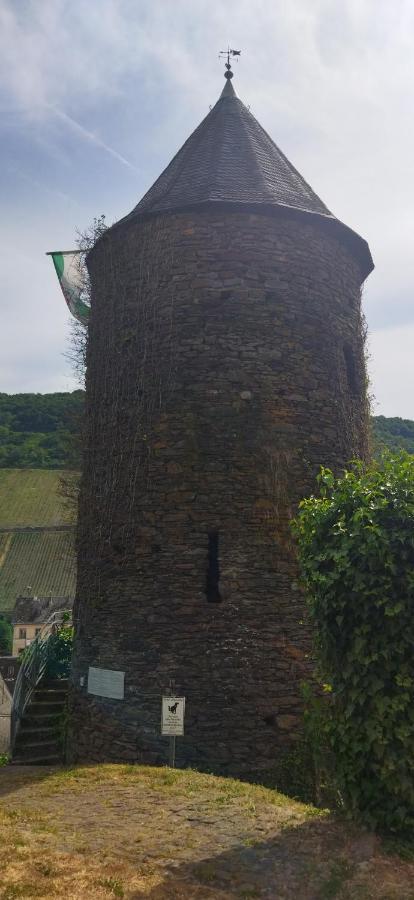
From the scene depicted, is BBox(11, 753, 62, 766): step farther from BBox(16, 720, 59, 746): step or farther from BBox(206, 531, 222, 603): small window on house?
BBox(206, 531, 222, 603): small window on house

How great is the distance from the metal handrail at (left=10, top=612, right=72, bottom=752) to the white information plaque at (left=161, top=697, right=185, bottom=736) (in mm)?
4521

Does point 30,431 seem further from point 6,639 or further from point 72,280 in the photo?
point 72,280

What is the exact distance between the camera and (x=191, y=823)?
569 centimetres

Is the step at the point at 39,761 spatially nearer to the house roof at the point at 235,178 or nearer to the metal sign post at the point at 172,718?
the metal sign post at the point at 172,718

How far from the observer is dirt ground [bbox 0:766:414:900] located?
4465 millimetres

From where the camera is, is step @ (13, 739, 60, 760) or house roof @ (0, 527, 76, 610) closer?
step @ (13, 739, 60, 760)

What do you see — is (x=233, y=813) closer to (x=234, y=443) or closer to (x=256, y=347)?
(x=234, y=443)

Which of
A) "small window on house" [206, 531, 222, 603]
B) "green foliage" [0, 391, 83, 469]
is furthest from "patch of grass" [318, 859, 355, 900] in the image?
"green foliage" [0, 391, 83, 469]

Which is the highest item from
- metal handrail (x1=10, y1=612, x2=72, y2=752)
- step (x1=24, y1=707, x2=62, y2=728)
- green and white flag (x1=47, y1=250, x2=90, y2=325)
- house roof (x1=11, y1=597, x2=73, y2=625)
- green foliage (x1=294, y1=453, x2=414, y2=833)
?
green and white flag (x1=47, y1=250, x2=90, y2=325)

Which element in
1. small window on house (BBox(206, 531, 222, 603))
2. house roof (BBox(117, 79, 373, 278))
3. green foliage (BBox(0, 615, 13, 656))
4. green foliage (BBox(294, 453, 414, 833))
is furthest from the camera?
green foliage (BBox(0, 615, 13, 656))

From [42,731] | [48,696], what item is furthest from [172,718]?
[48,696]

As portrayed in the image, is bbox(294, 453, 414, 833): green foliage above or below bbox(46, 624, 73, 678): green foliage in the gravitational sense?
above

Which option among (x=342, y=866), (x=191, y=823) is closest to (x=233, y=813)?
(x=191, y=823)

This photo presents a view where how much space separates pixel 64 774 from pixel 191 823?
113 inches
